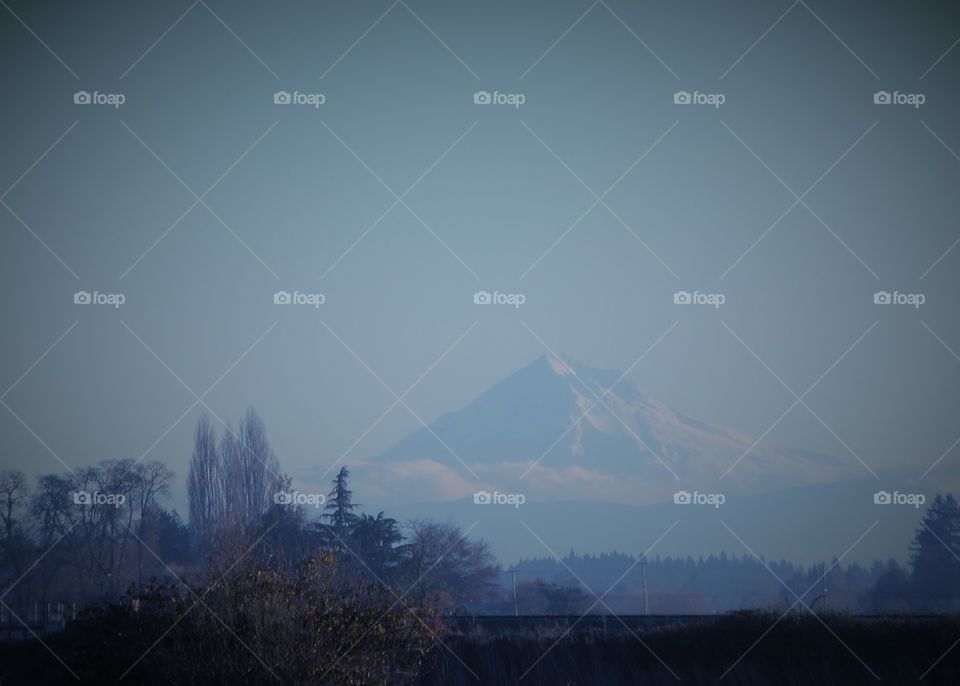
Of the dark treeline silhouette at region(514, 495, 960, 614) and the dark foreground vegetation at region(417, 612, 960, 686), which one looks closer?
the dark foreground vegetation at region(417, 612, 960, 686)

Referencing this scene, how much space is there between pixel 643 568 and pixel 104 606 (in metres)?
19.0

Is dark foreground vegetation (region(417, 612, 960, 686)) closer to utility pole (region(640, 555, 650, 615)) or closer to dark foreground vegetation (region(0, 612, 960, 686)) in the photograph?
dark foreground vegetation (region(0, 612, 960, 686))

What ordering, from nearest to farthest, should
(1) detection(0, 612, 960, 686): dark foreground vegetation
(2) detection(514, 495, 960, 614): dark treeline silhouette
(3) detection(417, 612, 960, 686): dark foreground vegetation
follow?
(1) detection(0, 612, 960, 686): dark foreground vegetation, (3) detection(417, 612, 960, 686): dark foreground vegetation, (2) detection(514, 495, 960, 614): dark treeline silhouette

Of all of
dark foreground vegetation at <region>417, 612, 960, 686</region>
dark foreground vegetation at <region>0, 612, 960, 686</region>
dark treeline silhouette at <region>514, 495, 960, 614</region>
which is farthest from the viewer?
dark treeline silhouette at <region>514, 495, 960, 614</region>

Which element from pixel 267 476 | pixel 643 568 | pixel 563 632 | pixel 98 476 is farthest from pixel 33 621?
pixel 643 568

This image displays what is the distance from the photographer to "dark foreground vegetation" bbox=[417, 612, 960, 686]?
59.6 ft

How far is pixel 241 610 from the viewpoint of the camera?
535 inches

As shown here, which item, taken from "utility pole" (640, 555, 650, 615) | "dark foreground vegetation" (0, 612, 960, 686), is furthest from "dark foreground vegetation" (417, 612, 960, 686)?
"utility pole" (640, 555, 650, 615)

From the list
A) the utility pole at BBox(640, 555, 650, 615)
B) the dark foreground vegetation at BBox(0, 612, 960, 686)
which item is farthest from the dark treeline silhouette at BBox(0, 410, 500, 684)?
the utility pole at BBox(640, 555, 650, 615)

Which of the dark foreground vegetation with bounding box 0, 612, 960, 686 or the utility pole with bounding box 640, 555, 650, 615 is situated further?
the utility pole with bounding box 640, 555, 650, 615

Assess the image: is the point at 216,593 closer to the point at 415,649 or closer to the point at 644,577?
the point at 415,649

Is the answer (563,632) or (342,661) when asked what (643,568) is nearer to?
(563,632)

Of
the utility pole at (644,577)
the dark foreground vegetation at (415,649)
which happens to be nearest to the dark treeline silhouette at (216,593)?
the dark foreground vegetation at (415,649)

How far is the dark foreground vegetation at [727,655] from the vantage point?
715 inches
